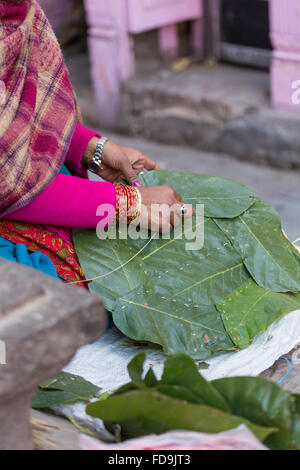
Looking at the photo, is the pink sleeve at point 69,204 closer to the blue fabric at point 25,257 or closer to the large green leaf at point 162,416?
the blue fabric at point 25,257

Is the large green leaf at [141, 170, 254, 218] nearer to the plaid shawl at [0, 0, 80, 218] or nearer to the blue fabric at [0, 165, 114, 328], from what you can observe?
the plaid shawl at [0, 0, 80, 218]

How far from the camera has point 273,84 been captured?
3877 millimetres

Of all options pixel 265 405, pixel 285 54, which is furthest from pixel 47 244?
pixel 285 54

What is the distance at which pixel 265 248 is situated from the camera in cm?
194

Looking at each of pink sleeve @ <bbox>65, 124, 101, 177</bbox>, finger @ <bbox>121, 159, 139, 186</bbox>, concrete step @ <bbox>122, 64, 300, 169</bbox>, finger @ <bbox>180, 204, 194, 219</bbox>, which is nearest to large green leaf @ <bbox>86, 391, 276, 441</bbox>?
finger @ <bbox>180, 204, 194, 219</bbox>

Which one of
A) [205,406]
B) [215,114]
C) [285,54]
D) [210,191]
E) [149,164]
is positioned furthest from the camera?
[215,114]

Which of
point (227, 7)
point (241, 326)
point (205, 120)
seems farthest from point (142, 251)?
point (227, 7)

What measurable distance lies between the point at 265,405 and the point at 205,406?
13 cm

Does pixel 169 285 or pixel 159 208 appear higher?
pixel 159 208

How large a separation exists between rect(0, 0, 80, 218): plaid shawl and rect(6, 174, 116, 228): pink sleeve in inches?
1.3

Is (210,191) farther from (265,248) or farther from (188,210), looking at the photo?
(265,248)

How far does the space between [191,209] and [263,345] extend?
1.44ft

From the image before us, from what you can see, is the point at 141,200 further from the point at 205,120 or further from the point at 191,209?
the point at 205,120

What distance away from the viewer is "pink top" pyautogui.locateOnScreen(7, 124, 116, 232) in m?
1.80
